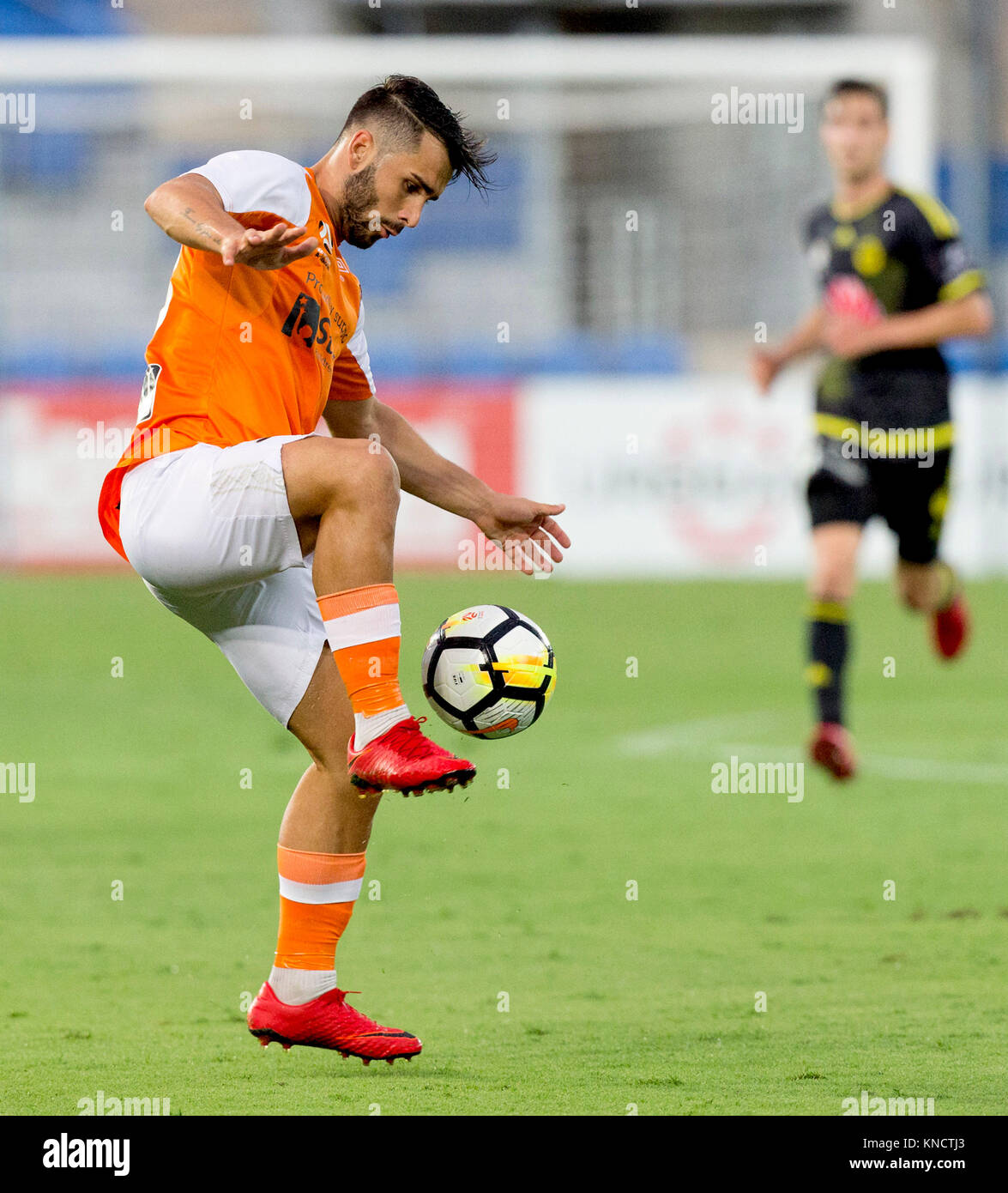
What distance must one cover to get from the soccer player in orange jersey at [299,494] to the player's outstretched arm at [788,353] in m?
4.19

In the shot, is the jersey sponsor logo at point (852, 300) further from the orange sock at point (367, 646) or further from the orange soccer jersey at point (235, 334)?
the orange sock at point (367, 646)

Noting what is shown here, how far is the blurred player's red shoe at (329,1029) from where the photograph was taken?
4.25 metres

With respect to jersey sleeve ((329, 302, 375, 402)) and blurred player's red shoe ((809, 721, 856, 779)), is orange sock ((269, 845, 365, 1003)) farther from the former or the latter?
blurred player's red shoe ((809, 721, 856, 779))

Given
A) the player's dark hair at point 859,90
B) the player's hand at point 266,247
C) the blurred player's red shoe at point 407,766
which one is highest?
the player's dark hair at point 859,90

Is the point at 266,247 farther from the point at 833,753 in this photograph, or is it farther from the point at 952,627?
the point at 952,627

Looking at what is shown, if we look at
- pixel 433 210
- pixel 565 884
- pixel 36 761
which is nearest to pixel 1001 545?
pixel 433 210

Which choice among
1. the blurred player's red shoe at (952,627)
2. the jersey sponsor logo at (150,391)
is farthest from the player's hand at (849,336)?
the jersey sponsor logo at (150,391)

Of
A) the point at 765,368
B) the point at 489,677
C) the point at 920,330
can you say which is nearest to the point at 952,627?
the point at 920,330

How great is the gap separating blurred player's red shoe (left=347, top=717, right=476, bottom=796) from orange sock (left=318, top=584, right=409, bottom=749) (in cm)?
6

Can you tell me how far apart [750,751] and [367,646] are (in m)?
5.72

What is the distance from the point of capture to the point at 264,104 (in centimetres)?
2062

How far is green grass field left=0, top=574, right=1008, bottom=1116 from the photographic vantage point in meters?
4.10

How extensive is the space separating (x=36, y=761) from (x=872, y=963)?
534 cm

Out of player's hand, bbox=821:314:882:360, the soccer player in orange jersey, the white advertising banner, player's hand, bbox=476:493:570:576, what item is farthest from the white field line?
the white advertising banner
